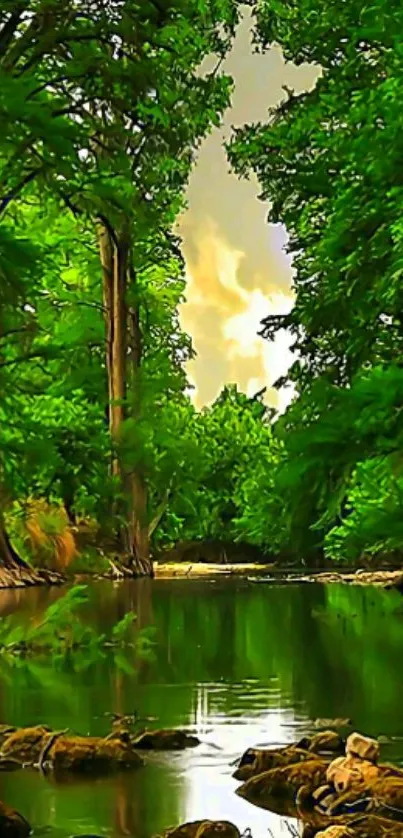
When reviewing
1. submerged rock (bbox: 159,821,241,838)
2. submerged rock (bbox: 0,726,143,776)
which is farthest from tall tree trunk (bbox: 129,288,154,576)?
submerged rock (bbox: 159,821,241,838)

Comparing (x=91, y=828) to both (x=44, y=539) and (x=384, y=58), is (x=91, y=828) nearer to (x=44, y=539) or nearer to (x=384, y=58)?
(x=384, y=58)

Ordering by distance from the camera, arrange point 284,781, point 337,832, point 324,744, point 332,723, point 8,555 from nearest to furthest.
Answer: point 337,832
point 284,781
point 324,744
point 332,723
point 8,555

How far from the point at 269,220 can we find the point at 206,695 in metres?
7.57

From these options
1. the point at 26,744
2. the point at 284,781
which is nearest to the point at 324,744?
the point at 284,781

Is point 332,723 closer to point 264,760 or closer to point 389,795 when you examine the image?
point 264,760

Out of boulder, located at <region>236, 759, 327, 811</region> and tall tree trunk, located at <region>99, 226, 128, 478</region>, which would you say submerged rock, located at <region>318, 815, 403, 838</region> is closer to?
boulder, located at <region>236, 759, 327, 811</region>

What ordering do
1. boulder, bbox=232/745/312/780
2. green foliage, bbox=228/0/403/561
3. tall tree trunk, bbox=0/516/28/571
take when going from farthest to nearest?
tall tree trunk, bbox=0/516/28/571 → boulder, bbox=232/745/312/780 → green foliage, bbox=228/0/403/561

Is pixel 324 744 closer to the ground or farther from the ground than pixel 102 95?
closer to the ground

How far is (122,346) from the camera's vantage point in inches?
1412

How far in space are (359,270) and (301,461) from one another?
6.06ft

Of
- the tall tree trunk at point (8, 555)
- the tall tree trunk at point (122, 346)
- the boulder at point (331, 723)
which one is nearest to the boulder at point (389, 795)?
the boulder at point (331, 723)

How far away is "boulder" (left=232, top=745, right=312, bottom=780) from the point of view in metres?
8.06

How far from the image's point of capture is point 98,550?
103ft

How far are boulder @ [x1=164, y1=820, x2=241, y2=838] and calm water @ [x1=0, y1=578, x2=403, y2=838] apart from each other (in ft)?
0.50
